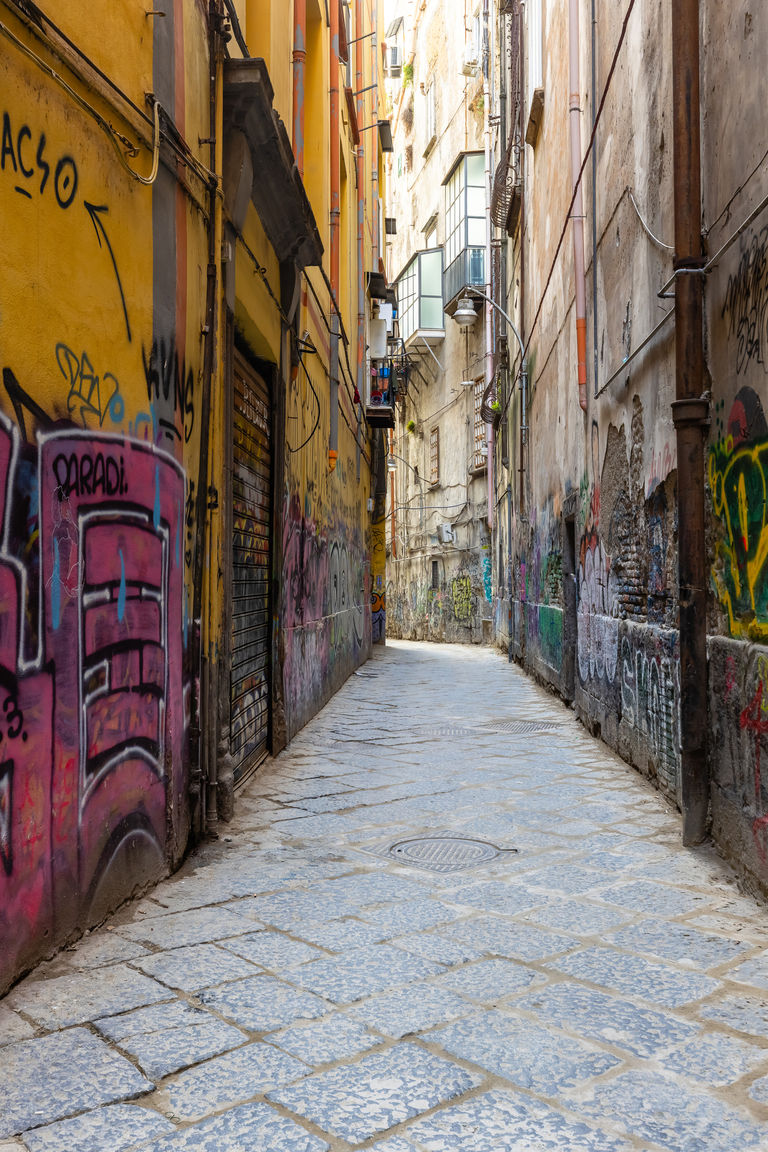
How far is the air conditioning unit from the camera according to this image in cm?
2311

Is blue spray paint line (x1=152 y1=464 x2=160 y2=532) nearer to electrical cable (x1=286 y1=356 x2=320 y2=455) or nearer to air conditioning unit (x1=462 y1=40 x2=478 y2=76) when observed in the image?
electrical cable (x1=286 y1=356 x2=320 y2=455)

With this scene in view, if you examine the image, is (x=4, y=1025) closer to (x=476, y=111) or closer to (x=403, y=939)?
(x=403, y=939)

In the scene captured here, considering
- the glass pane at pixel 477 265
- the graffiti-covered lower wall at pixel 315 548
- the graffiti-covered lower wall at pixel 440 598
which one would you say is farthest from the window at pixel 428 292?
the graffiti-covered lower wall at pixel 315 548

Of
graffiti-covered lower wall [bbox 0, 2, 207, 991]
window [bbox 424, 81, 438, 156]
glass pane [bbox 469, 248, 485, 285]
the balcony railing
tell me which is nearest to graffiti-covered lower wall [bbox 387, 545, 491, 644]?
the balcony railing

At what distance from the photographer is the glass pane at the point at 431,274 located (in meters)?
26.2

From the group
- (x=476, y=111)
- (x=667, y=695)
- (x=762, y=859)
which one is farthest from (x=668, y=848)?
(x=476, y=111)

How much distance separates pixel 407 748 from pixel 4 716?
16.4 ft

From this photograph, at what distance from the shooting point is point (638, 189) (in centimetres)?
632

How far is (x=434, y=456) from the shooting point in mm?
27438

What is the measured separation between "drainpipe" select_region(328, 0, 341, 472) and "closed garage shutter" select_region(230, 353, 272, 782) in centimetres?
334

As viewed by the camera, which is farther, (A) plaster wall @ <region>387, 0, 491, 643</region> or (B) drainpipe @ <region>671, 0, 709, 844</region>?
(A) plaster wall @ <region>387, 0, 491, 643</region>

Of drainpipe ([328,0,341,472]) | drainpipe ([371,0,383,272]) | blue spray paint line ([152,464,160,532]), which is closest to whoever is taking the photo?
blue spray paint line ([152,464,160,532])

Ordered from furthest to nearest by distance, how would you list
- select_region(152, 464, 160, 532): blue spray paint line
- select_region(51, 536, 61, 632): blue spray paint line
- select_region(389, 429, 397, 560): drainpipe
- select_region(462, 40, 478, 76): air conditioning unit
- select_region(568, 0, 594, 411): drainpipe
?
select_region(389, 429, 397, 560): drainpipe
select_region(462, 40, 478, 76): air conditioning unit
select_region(568, 0, 594, 411): drainpipe
select_region(152, 464, 160, 532): blue spray paint line
select_region(51, 536, 61, 632): blue spray paint line

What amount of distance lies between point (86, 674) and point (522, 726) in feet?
19.5
